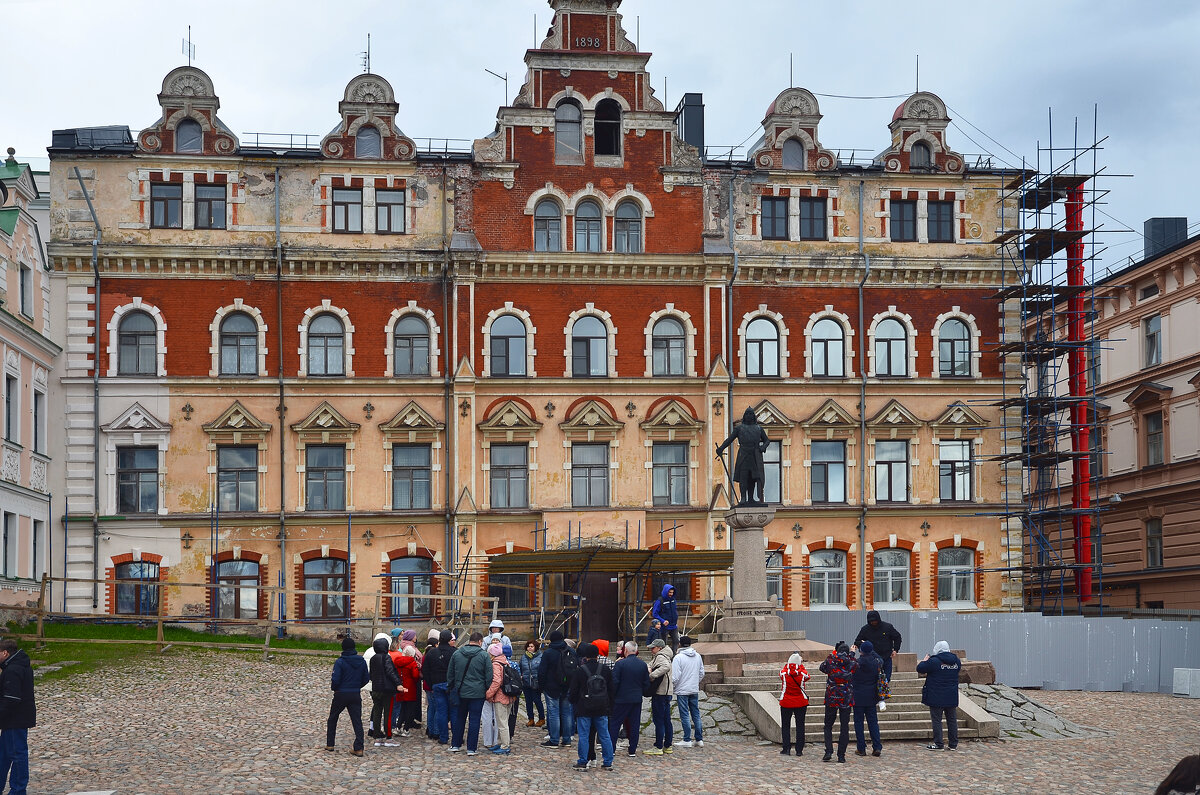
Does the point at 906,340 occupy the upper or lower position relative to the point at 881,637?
upper

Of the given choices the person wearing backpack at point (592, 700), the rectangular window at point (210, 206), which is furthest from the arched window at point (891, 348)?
the person wearing backpack at point (592, 700)

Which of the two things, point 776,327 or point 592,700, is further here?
point 776,327

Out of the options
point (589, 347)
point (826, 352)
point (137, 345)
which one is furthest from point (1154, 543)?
point (137, 345)

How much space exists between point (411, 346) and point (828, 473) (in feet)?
45.3

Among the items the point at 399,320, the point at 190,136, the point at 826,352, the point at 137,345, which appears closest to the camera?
the point at 137,345

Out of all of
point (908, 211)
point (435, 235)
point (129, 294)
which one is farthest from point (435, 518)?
point (908, 211)

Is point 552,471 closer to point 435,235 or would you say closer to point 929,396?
point 435,235

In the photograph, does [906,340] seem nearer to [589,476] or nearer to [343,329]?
[589,476]

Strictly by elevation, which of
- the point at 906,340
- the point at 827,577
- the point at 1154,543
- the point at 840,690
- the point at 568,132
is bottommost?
the point at 840,690

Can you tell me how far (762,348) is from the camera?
45.8 m

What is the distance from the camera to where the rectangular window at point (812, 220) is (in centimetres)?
4650

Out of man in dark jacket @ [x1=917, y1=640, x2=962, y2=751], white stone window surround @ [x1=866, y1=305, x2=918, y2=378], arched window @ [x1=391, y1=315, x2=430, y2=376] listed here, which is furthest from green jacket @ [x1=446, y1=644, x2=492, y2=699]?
white stone window surround @ [x1=866, y1=305, x2=918, y2=378]

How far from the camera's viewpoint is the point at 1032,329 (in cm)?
5712

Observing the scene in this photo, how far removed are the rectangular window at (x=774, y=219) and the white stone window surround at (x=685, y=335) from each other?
390 cm
